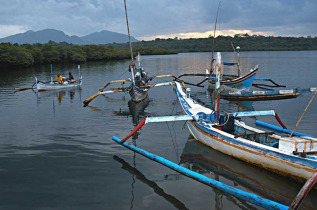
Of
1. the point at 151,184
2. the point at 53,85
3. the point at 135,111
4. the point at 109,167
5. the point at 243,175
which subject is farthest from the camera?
the point at 53,85

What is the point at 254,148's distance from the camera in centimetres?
1329

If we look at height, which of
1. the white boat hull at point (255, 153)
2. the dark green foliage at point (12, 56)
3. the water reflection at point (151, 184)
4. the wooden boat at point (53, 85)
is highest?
the dark green foliage at point (12, 56)

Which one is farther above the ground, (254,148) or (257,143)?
(257,143)

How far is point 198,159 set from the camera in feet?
51.6

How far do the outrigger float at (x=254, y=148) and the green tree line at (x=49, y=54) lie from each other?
7417 cm

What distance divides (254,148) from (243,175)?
1.48 m

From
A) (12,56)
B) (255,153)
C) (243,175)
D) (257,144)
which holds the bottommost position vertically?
(243,175)

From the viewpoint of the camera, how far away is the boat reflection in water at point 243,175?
11.7 m

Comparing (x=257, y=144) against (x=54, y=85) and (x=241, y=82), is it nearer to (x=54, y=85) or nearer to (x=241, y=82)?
(x=241, y=82)

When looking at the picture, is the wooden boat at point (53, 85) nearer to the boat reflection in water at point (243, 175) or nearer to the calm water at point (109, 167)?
the calm water at point (109, 167)

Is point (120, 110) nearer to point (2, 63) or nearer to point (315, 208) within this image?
point (315, 208)

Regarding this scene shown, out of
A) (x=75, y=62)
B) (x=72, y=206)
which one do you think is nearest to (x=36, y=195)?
(x=72, y=206)

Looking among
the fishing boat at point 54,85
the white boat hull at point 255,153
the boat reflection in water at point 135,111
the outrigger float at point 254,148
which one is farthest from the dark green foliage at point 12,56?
the white boat hull at point 255,153

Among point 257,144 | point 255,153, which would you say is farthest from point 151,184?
point 257,144
